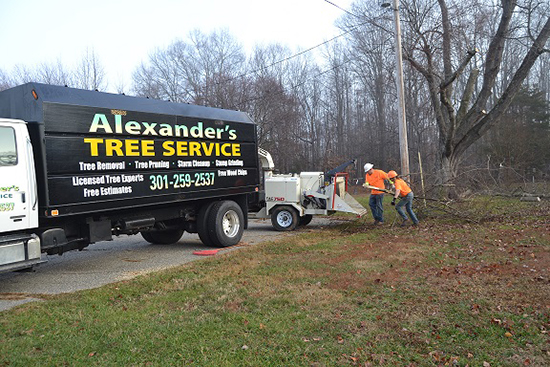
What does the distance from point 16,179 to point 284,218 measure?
756 cm

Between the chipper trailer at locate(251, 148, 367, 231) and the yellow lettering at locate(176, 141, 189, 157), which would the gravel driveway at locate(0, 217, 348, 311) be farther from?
the yellow lettering at locate(176, 141, 189, 157)

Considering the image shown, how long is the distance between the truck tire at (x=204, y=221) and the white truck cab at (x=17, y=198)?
3778 mm

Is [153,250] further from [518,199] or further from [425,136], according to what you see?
[425,136]

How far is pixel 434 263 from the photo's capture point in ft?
24.6

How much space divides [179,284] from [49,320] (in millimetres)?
1875


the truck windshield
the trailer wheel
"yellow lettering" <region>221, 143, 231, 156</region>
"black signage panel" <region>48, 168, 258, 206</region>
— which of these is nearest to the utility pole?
the trailer wheel

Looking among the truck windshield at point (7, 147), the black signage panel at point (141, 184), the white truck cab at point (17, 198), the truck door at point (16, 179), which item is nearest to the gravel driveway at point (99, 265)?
the white truck cab at point (17, 198)

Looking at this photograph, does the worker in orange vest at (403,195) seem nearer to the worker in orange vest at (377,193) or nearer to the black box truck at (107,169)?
the worker in orange vest at (377,193)

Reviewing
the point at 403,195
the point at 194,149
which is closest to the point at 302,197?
the point at 403,195

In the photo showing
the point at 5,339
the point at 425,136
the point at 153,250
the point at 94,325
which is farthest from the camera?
the point at 425,136

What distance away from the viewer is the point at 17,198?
6598 mm

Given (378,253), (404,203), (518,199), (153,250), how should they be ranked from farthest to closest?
(518,199) → (404,203) → (153,250) → (378,253)

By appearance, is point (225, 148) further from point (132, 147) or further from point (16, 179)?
point (16, 179)

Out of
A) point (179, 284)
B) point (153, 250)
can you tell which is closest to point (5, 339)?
point (179, 284)
